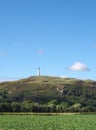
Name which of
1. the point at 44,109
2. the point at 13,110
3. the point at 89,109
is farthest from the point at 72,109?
the point at 13,110

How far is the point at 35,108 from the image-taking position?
500ft

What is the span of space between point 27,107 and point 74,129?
10880 centimetres

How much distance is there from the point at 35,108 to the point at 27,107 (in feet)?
12.2

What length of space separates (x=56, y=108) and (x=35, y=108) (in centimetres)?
1196

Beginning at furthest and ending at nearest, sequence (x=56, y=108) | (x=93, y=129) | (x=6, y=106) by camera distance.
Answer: (x=56, y=108) < (x=6, y=106) < (x=93, y=129)

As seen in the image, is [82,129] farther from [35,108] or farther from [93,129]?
[35,108]

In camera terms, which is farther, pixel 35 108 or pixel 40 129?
pixel 35 108

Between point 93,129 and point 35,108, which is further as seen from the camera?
point 35,108

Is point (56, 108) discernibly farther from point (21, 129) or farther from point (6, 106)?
point (21, 129)

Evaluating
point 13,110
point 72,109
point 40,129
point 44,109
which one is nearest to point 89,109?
point 72,109

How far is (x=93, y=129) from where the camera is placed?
45.1 m

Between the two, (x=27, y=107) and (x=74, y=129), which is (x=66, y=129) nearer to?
(x=74, y=129)

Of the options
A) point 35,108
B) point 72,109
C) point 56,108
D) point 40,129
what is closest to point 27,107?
point 35,108

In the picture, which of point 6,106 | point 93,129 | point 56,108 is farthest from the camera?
point 56,108
